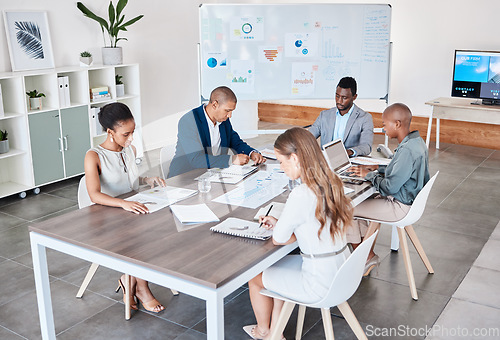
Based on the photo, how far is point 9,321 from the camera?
2.99 m

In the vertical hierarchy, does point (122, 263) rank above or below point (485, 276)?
above

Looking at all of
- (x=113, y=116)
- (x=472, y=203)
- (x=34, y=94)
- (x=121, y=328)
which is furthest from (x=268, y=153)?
(x=34, y=94)

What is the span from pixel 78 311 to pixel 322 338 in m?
1.41

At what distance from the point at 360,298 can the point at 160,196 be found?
1372 millimetres

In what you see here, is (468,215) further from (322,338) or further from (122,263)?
(122,263)

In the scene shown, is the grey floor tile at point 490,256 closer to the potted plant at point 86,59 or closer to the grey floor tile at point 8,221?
the grey floor tile at point 8,221

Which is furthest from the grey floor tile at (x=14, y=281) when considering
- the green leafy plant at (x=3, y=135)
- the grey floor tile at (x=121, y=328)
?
the green leafy plant at (x=3, y=135)

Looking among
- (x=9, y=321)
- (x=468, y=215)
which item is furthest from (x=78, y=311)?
(x=468, y=215)

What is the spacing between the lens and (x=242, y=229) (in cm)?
238

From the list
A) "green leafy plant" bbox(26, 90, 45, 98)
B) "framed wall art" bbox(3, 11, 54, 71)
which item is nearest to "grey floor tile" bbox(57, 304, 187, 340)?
"green leafy plant" bbox(26, 90, 45, 98)

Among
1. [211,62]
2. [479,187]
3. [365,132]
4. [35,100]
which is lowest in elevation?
[479,187]

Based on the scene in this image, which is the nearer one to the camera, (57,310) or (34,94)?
(57,310)

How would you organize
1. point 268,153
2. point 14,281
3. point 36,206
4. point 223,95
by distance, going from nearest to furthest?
point 14,281, point 223,95, point 268,153, point 36,206

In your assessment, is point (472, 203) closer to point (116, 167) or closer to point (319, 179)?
point (319, 179)
